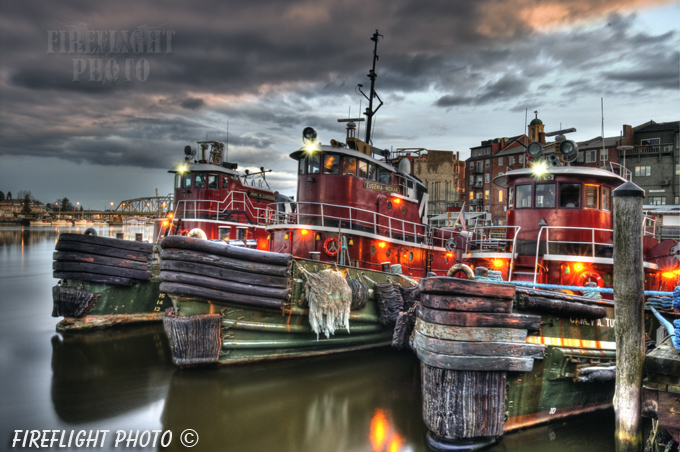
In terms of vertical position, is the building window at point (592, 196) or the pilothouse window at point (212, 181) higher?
the pilothouse window at point (212, 181)

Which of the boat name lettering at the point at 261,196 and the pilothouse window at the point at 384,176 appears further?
the boat name lettering at the point at 261,196

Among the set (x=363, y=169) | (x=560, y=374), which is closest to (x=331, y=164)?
(x=363, y=169)

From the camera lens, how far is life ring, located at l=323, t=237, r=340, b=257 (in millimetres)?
10359

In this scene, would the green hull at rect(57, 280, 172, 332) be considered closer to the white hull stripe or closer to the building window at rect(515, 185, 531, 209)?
the white hull stripe

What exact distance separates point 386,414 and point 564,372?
3.01 m

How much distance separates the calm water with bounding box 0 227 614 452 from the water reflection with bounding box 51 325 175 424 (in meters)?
0.02

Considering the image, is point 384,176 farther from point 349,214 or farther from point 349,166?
point 349,214

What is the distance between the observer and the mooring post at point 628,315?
4.35 meters

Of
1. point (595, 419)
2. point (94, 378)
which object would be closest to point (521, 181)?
point (595, 419)

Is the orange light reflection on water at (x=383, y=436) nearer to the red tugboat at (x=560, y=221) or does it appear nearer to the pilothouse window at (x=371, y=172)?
the red tugboat at (x=560, y=221)

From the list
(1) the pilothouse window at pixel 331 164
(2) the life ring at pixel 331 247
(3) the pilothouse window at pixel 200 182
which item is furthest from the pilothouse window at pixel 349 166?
(3) the pilothouse window at pixel 200 182

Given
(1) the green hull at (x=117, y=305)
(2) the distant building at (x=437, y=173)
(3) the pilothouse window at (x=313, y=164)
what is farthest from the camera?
(2) the distant building at (x=437, y=173)

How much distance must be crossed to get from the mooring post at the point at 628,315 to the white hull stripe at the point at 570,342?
87 cm

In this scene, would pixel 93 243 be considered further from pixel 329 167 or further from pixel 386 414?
pixel 386 414
